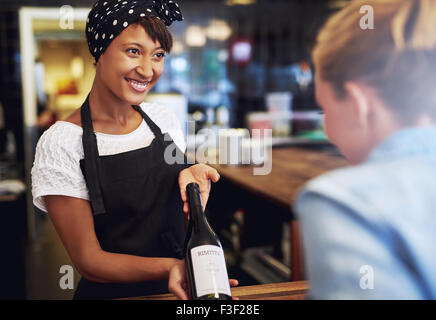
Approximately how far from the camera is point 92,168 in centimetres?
74

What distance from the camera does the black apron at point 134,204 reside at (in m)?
0.74

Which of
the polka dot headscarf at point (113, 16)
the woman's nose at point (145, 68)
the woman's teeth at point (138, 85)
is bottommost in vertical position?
the woman's teeth at point (138, 85)

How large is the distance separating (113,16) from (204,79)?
12.7ft

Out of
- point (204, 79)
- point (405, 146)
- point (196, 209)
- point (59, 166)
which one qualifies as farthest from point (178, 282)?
point (204, 79)

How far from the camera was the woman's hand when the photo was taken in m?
0.67

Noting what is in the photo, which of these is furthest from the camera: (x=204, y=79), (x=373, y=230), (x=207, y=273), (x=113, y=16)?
(x=204, y=79)

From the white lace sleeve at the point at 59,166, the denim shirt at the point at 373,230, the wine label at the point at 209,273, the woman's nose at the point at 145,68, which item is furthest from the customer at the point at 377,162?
the white lace sleeve at the point at 59,166

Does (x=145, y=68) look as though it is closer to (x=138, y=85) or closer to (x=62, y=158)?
(x=138, y=85)

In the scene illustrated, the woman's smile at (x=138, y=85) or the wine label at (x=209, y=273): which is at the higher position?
the woman's smile at (x=138, y=85)

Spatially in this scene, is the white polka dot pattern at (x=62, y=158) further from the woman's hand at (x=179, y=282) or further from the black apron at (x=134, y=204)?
the woman's hand at (x=179, y=282)

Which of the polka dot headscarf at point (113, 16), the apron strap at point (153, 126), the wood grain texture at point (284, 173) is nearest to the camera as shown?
the polka dot headscarf at point (113, 16)
